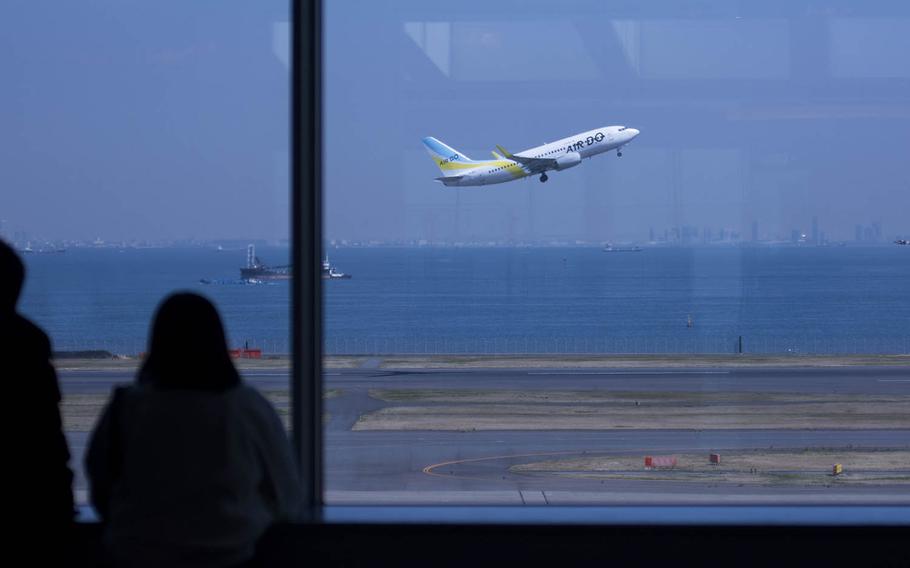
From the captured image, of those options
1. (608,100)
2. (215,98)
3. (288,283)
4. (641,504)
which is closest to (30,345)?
(288,283)

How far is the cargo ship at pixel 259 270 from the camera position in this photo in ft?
10.2

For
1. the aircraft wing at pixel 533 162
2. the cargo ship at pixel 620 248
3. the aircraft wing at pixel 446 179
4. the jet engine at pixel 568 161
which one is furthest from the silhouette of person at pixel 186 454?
the cargo ship at pixel 620 248

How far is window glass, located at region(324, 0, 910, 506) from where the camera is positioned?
3.34m

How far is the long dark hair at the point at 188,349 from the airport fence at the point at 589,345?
4.16ft

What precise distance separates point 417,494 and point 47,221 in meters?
1.80

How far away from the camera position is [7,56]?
345 centimetres

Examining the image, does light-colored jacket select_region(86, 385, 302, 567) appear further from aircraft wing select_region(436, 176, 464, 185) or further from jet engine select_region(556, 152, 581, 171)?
jet engine select_region(556, 152, 581, 171)

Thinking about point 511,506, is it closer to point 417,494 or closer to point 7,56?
point 417,494

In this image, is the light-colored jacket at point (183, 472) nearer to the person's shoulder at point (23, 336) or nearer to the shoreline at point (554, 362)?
the person's shoulder at point (23, 336)

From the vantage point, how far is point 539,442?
12.6 feet

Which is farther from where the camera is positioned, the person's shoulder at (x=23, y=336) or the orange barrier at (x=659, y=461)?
the orange barrier at (x=659, y=461)

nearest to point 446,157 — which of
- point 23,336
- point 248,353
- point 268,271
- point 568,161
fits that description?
point 568,161

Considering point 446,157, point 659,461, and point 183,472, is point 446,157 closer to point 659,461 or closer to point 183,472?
point 659,461

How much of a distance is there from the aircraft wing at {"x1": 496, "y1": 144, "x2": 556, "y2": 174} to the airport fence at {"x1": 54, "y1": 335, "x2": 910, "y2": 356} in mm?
788
